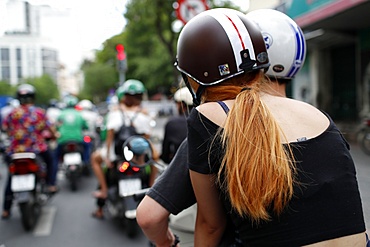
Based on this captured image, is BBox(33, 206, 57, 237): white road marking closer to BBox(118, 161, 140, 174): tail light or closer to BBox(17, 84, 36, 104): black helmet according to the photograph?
BBox(17, 84, 36, 104): black helmet

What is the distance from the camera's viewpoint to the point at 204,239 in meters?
1.36

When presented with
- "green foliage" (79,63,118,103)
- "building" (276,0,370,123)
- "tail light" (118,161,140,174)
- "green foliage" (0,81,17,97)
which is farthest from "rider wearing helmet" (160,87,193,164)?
"green foliage" (0,81,17,97)

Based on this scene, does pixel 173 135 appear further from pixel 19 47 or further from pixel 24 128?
pixel 19 47

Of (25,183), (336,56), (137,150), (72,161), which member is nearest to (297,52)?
(137,150)

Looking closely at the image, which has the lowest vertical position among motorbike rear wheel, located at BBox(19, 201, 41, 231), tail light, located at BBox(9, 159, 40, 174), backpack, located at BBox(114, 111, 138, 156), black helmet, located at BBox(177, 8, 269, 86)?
motorbike rear wheel, located at BBox(19, 201, 41, 231)

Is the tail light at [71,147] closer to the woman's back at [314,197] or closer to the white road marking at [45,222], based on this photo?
the white road marking at [45,222]

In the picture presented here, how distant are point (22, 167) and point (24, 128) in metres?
0.52

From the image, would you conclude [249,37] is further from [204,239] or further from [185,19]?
[185,19]

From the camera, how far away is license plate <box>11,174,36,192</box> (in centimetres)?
457

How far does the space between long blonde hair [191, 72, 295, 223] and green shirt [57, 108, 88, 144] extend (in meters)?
6.26

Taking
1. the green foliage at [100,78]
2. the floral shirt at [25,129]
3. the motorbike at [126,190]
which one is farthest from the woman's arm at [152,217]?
the green foliage at [100,78]

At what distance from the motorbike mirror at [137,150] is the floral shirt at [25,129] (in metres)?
3.41

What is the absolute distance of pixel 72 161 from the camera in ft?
22.5

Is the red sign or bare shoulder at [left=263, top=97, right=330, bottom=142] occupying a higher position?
the red sign
